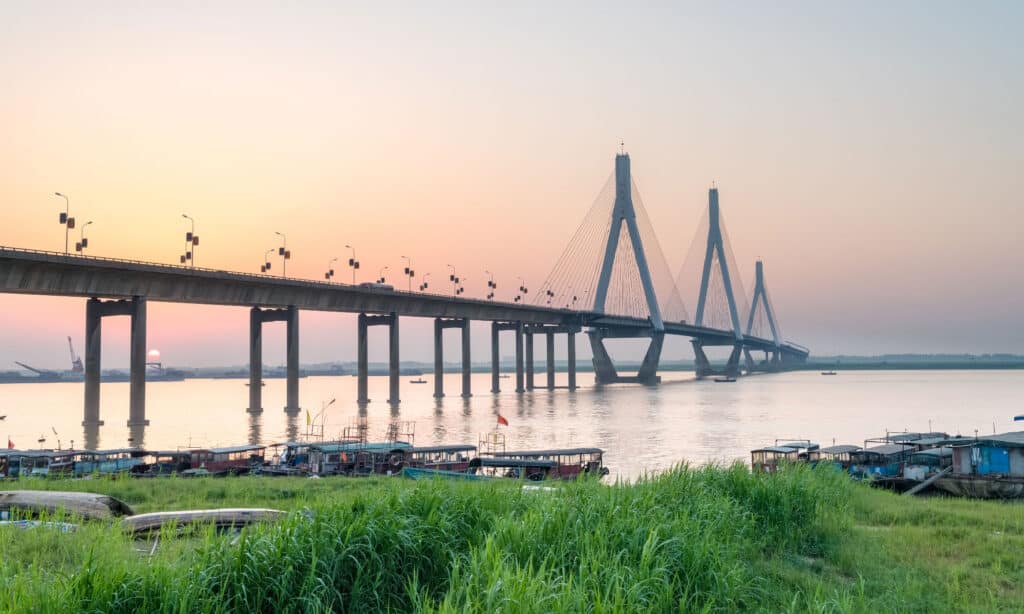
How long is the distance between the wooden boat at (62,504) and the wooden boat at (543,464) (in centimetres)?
2244

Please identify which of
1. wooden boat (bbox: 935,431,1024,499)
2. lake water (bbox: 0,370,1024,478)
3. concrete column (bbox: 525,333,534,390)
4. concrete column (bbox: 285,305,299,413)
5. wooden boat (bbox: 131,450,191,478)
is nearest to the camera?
wooden boat (bbox: 935,431,1024,499)

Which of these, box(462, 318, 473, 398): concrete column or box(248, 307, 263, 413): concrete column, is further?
box(462, 318, 473, 398): concrete column

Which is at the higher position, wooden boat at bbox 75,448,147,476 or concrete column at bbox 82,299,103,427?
concrete column at bbox 82,299,103,427

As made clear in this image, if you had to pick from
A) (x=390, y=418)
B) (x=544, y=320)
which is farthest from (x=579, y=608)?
(x=544, y=320)

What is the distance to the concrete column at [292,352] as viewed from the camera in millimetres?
84938

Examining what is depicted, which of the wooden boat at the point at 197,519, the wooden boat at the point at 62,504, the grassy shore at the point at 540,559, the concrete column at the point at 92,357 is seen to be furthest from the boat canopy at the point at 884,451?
the concrete column at the point at 92,357

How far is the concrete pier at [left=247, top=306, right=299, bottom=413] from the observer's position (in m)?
85.4

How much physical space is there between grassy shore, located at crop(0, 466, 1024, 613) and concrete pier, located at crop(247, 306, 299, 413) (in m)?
74.6

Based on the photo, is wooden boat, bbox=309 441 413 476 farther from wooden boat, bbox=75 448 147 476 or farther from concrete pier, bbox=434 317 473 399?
concrete pier, bbox=434 317 473 399

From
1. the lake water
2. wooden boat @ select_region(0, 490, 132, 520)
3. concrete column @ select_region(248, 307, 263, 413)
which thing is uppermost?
concrete column @ select_region(248, 307, 263, 413)

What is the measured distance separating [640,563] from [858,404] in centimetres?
10447

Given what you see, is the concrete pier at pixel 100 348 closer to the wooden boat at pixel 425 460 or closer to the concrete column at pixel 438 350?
the wooden boat at pixel 425 460

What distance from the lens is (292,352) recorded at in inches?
3442

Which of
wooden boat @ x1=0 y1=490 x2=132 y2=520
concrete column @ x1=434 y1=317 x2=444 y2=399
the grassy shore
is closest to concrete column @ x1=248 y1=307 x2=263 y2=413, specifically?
concrete column @ x1=434 y1=317 x2=444 y2=399
